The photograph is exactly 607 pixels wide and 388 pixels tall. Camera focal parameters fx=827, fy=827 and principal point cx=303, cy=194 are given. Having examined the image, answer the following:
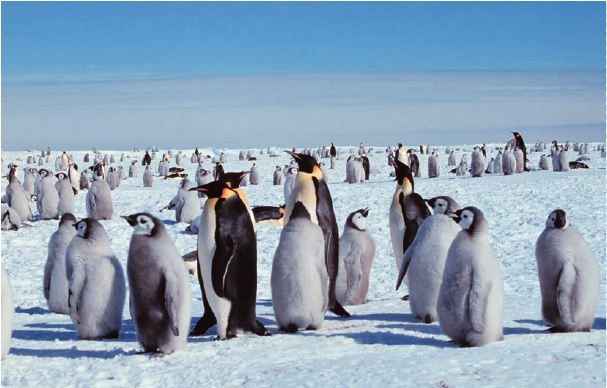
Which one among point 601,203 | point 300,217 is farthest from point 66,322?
point 601,203

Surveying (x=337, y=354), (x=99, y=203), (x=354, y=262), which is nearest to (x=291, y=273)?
(x=337, y=354)

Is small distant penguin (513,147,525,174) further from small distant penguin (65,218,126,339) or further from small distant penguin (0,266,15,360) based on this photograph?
small distant penguin (0,266,15,360)

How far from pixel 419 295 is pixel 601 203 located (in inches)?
350

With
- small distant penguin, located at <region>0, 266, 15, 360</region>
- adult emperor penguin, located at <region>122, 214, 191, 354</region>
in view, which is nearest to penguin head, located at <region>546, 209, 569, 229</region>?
adult emperor penguin, located at <region>122, 214, 191, 354</region>

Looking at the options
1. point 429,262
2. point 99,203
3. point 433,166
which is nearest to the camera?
point 429,262

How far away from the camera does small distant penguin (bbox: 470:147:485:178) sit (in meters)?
21.1

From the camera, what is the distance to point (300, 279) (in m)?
5.38

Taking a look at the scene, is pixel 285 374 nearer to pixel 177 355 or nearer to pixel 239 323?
pixel 177 355

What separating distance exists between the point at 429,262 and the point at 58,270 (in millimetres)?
2925

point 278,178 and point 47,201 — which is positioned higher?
point 278,178

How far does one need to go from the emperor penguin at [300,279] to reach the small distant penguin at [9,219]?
28.2 feet

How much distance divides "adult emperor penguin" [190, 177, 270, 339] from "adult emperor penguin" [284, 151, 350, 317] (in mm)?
784

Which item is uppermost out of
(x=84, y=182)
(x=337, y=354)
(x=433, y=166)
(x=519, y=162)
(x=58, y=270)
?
(x=519, y=162)

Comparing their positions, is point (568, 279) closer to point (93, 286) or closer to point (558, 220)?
point (558, 220)
